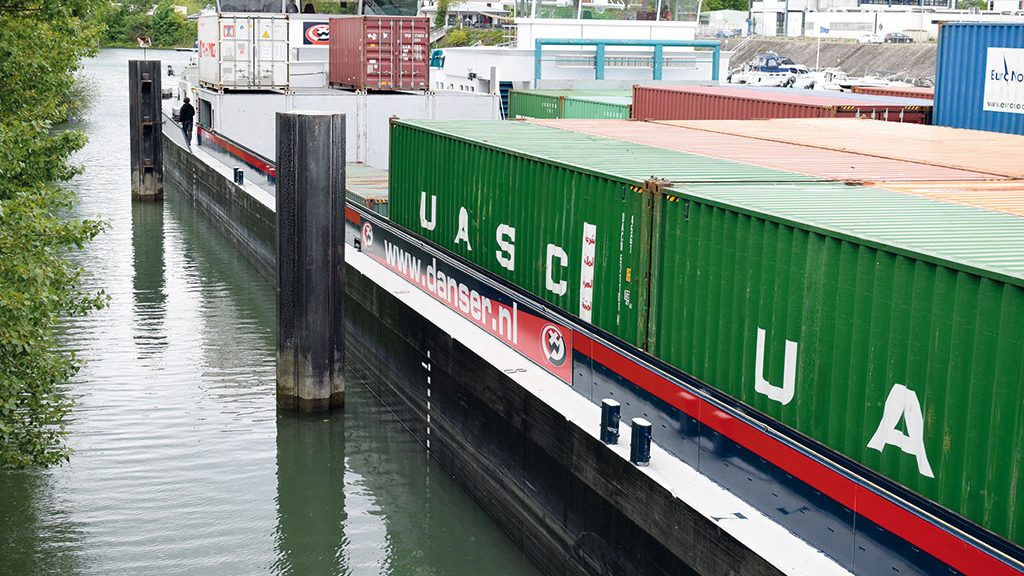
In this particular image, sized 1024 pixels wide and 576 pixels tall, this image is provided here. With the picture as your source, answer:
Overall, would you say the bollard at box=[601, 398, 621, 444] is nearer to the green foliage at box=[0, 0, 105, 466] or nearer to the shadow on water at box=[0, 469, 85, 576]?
the green foliage at box=[0, 0, 105, 466]

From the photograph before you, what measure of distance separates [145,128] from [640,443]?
28617mm

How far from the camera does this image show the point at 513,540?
12914 mm

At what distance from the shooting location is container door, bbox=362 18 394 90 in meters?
33.2

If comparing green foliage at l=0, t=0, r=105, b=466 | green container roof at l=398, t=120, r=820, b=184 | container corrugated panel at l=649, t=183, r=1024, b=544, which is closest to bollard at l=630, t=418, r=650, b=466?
container corrugated panel at l=649, t=183, r=1024, b=544

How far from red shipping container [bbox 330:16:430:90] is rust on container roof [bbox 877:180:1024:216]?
2225 cm

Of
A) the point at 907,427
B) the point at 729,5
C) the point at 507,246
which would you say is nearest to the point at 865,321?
the point at 907,427

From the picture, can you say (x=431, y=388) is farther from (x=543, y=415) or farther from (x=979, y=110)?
(x=979, y=110)

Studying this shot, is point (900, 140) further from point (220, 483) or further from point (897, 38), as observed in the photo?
point (897, 38)

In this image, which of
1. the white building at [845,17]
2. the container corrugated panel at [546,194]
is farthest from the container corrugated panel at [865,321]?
the white building at [845,17]

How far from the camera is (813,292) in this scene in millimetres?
9086

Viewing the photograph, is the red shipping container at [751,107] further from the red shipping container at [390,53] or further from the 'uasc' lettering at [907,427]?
the 'uasc' lettering at [907,427]

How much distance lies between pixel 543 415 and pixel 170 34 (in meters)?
127

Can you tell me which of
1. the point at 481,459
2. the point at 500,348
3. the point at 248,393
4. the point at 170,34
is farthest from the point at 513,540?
the point at 170,34

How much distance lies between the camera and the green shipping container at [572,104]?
1164 inches
